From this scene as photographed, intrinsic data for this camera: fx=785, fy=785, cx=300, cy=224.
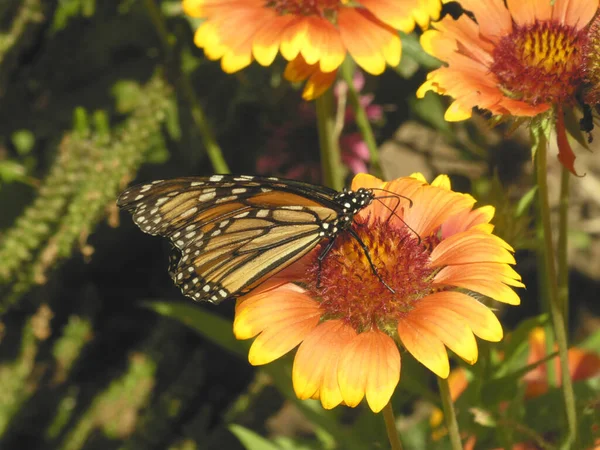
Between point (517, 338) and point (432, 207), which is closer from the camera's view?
point (432, 207)

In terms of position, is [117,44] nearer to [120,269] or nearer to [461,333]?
[120,269]

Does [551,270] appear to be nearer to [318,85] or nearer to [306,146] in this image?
[318,85]

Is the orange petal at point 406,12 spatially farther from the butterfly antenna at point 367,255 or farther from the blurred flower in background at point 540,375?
the blurred flower in background at point 540,375

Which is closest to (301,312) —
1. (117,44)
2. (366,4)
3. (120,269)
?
(366,4)

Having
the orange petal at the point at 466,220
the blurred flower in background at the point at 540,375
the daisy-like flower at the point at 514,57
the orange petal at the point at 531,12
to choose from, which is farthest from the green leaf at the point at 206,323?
the orange petal at the point at 531,12

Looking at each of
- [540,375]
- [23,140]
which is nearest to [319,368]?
[540,375]

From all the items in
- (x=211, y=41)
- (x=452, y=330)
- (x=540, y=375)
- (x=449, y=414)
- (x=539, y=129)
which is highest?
(x=211, y=41)

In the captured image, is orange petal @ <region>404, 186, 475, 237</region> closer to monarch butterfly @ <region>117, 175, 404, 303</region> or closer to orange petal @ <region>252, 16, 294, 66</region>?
monarch butterfly @ <region>117, 175, 404, 303</region>
